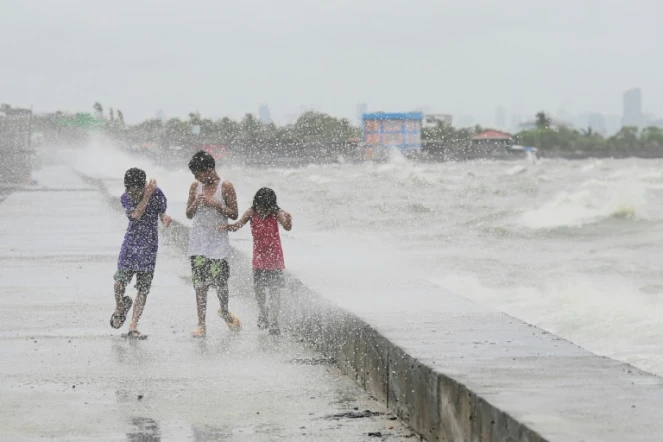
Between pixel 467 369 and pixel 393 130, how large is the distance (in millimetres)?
168925

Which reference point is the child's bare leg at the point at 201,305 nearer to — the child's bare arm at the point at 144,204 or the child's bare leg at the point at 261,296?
the child's bare leg at the point at 261,296

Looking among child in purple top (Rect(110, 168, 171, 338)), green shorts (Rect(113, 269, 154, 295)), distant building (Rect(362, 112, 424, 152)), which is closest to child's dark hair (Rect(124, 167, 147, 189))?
child in purple top (Rect(110, 168, 171, 338))

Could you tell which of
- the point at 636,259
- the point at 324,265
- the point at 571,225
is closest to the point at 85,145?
the point at 571,225

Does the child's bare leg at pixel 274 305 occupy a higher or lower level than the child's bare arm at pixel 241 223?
lower

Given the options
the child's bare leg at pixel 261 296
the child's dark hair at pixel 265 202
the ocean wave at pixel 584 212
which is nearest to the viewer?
the child's dark hair at pixel 265 202

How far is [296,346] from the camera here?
803cm

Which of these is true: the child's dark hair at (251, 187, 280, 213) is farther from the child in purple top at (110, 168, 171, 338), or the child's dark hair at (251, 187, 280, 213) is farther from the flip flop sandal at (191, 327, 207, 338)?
the flip flop sandal at (191, 327, 207, 338)

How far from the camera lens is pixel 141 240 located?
338 inches

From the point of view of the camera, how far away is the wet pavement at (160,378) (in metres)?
5.51

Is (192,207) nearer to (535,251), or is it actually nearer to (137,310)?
(137,310)

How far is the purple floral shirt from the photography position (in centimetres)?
857

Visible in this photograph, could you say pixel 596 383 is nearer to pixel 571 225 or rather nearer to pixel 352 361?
pixel 352 361

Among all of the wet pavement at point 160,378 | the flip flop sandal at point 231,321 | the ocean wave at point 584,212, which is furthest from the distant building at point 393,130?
the flip flop sandal at point 231,321

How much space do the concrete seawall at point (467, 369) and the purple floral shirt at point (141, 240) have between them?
114 centimetres
